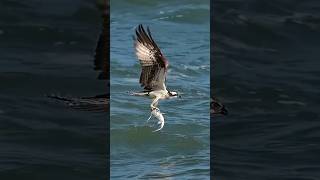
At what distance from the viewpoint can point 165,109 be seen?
12.5 metres

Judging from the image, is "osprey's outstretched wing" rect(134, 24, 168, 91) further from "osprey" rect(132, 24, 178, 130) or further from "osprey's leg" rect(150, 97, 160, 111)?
"osprey's leg" rect(150, 97, 160, 111)

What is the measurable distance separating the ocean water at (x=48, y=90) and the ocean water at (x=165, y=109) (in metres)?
0.19

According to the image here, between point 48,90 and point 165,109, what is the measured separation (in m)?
1.10

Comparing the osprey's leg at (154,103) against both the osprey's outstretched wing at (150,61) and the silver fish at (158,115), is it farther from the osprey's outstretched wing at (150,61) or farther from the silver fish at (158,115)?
the osprey's outstretched wing at (150,61)

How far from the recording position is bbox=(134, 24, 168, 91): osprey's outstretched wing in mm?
11852

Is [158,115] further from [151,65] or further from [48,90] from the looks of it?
[48,90]

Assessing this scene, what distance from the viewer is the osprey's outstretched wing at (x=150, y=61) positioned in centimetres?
1185
